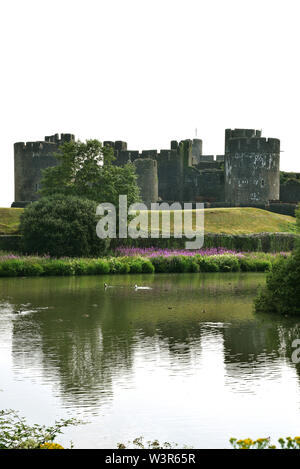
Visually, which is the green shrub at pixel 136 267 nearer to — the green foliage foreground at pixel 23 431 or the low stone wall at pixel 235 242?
the low stone wall at pixel 235 242

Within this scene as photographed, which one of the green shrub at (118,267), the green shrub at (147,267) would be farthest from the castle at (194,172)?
the green shrub at (118,267)

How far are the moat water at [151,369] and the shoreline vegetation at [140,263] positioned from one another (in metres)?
10.1

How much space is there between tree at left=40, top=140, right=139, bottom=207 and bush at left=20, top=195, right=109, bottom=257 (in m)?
5.41

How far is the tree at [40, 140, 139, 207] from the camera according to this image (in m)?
45.2

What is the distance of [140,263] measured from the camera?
36469 mm

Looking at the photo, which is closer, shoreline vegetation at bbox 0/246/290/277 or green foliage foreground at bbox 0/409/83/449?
green foliage foreground at bbox 0/409/83/449

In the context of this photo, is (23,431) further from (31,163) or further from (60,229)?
(31,163)

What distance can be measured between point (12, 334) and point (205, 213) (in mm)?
41628

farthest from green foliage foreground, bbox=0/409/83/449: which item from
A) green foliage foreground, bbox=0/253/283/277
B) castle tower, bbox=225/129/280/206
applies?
castle tower, bbox=225/129/280/206

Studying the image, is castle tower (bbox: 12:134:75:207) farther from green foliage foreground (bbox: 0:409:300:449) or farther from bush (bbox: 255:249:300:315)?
green foliage foreground (bbox: 0:409:300:449)

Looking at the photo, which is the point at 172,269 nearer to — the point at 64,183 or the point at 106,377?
the point at 64,183

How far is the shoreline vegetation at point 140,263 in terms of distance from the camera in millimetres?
33713
